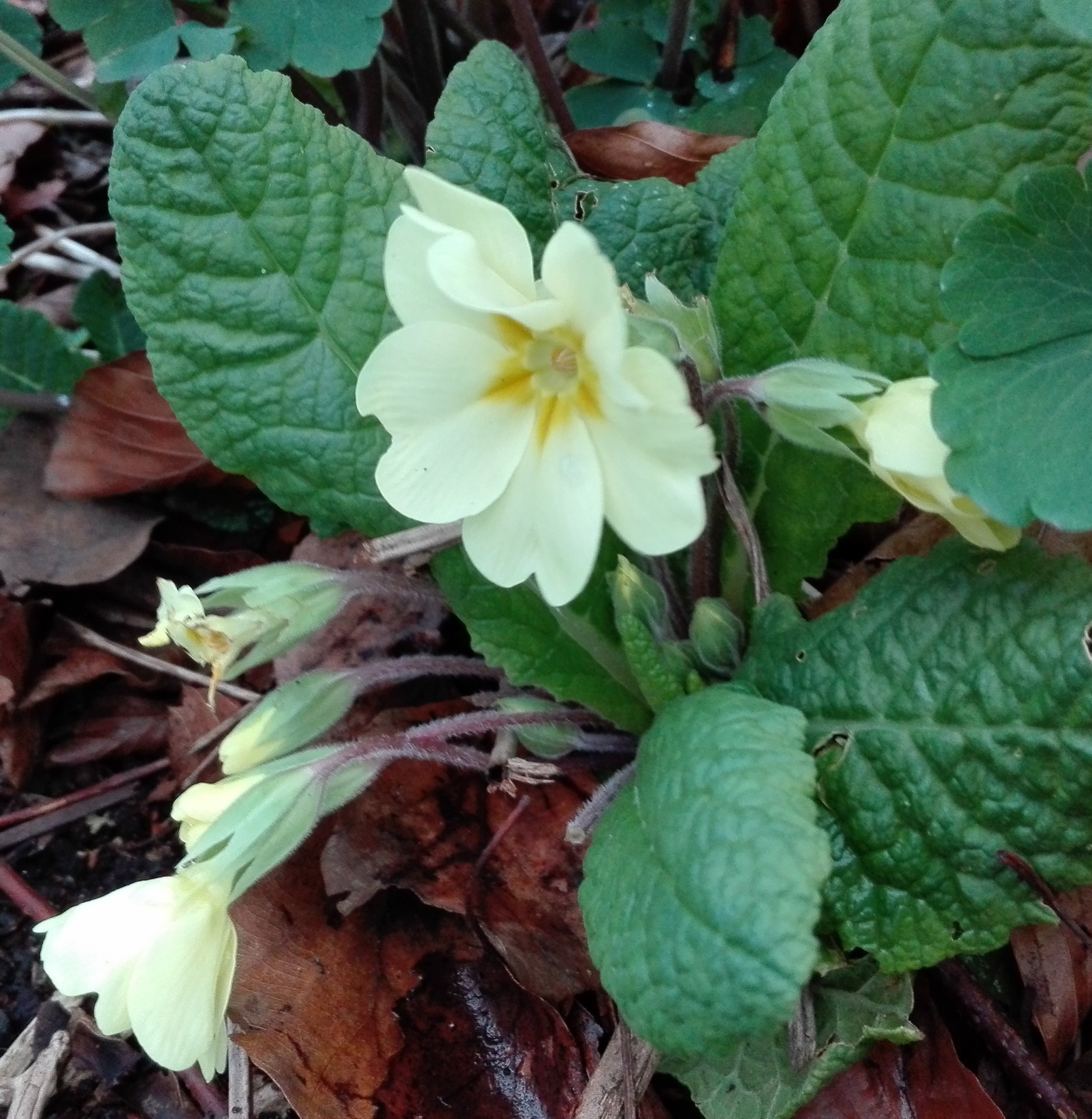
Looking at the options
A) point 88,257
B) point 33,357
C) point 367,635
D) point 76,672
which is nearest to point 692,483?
point 367,635

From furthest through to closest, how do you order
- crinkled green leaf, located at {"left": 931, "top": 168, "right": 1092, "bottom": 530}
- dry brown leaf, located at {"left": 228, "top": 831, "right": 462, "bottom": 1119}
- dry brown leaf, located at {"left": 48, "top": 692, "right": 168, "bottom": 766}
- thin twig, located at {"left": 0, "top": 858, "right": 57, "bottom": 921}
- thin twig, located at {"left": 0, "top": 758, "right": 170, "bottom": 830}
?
dry brown leaf, located at {"left": 48, "top": 692, "right": 168, "bottom": 766} < thin twig, located at {"left": 0, "top": 758, "right": 170, "bottom": 830} < thin twig, located at {"left": 0, "top": 858, "right": 57, "bottom": 921} < dry brown leaf, located at {"left": 228, "top": 831, "right": 462, "bottom": 1119} < crinkled green leaf, located at {"left": 931, "top": 168, "right": 1092, "bottom": 530}

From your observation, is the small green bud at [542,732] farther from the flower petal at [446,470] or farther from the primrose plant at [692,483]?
the flower petal at [446,470]

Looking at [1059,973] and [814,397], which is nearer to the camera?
[814,397]

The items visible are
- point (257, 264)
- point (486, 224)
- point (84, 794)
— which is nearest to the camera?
point (486, 224)

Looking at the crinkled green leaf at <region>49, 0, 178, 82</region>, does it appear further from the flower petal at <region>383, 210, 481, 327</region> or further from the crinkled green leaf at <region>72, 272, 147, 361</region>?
the flower petal at <region>383, 210, 481, 327</region>

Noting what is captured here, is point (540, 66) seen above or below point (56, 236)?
above

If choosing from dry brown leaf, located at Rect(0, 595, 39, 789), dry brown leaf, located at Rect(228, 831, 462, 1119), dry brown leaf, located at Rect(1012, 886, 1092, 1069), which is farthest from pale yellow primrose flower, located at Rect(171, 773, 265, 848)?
dry brown leaf, located at Rect(1012, 886, 1092, 1069)

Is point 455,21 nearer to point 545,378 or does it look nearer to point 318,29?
point 318,29
